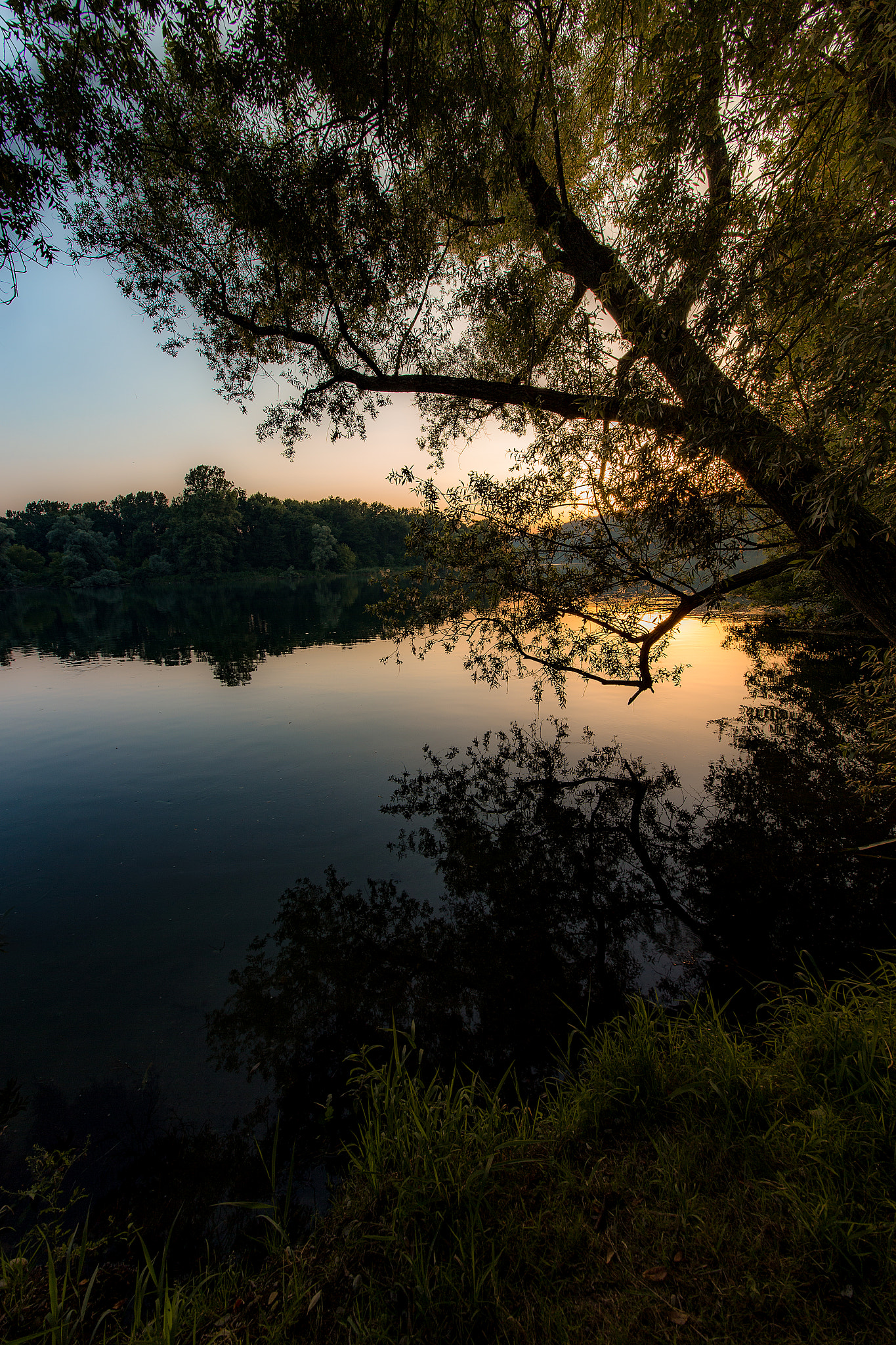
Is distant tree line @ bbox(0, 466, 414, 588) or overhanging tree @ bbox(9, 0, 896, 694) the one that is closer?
overhanging tree @ bbox(9, 0, 896, 694)

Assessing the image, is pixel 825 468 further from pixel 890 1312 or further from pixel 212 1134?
pixel 212 1134

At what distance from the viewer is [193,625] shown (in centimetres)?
3378

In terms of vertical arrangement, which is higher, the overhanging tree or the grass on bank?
the overhanging tree

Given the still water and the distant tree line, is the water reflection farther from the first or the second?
the distant tree line

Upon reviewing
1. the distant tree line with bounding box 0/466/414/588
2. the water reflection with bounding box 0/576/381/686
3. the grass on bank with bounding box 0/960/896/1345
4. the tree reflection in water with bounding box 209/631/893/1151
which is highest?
the distant tree line with bounding box 0/466/414/588

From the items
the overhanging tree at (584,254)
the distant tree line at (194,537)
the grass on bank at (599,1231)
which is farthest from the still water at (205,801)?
the distant tree line at (194,537)

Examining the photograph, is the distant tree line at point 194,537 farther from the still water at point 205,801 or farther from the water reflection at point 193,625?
the still water at point 205,801

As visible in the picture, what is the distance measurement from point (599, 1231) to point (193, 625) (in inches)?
1441

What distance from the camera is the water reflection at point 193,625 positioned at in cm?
2345

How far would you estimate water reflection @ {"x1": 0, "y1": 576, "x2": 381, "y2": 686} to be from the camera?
23.5 metres

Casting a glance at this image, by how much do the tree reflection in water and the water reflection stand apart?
198 inches

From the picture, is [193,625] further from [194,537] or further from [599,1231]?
[194,537]

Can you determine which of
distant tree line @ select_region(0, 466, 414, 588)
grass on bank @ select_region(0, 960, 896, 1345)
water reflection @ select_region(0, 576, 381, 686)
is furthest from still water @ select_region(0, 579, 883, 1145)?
distant tree line @ select_region(0, 466, 414, 588)

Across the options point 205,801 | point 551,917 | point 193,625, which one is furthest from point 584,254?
point 193,625
